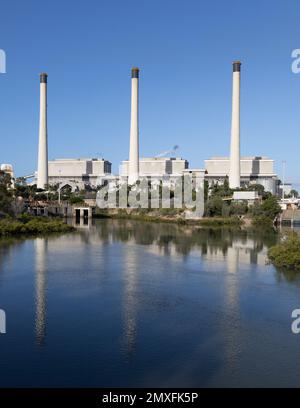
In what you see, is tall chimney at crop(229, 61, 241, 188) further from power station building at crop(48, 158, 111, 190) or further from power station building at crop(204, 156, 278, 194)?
power station building at crop(48, 158, 111, 190)

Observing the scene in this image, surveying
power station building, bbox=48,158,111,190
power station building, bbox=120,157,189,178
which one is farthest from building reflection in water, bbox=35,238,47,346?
power station building, bbox=48,158,111,190

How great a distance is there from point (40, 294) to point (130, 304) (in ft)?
7.40

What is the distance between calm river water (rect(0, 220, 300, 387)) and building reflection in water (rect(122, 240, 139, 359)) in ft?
0.08

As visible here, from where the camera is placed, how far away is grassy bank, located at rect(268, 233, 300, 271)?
14906mm

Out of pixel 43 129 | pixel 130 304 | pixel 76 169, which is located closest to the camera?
pixel 130 304

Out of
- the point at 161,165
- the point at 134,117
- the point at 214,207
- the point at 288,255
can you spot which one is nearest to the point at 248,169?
the point at 161,165

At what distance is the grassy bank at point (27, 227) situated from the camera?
23.2 m

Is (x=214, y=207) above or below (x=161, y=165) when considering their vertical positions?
below

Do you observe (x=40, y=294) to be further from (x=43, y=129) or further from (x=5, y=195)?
(x=43, y=129)

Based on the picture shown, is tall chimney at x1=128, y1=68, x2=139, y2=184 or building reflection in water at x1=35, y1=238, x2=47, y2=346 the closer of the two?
building reflection in water at x1=35, y1=238, x2=47, y2=346

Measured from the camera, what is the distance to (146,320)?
30.6 ft

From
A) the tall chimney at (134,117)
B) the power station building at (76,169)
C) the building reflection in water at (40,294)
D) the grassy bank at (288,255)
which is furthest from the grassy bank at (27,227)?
the power station building at (76,169)

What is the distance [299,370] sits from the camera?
712 cm
